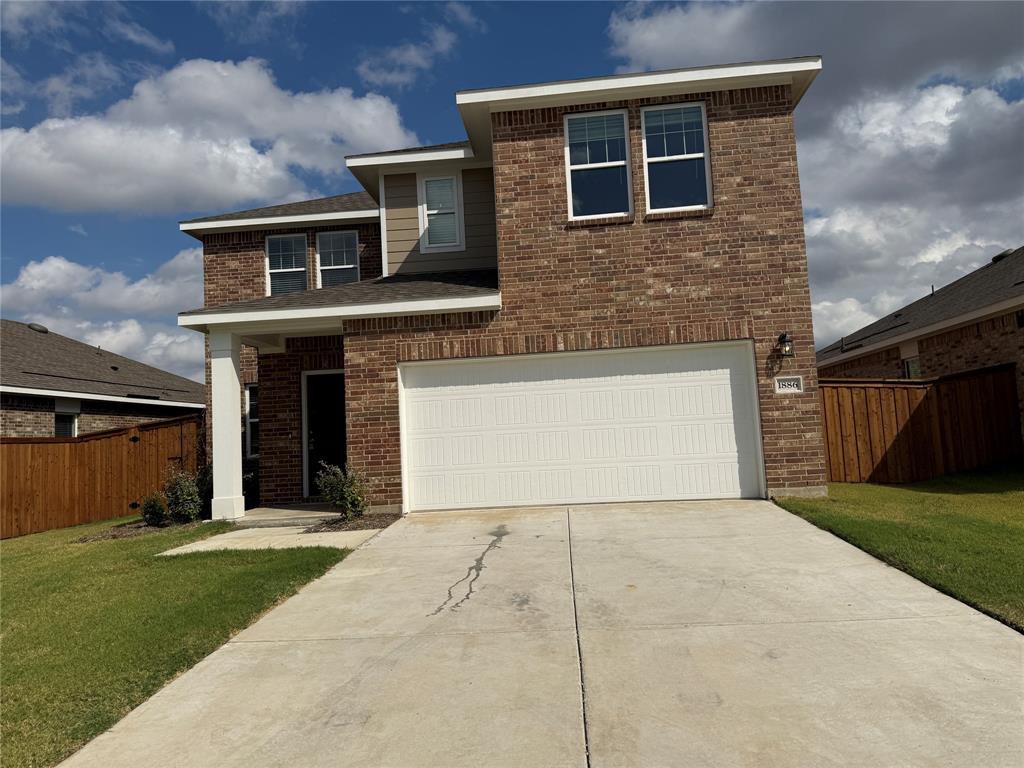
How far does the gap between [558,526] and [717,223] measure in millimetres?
5165

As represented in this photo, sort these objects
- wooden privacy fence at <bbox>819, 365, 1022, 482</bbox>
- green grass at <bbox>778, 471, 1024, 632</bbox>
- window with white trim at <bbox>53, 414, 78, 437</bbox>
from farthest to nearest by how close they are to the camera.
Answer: window with white trim at <bbox>53, 414, 78, 437</bbox>, wooden privacy fence at <bbox>819, 365, 1022, 482</bbox>, green grass at <bbox>778, 471, 1024, 632</bbox>

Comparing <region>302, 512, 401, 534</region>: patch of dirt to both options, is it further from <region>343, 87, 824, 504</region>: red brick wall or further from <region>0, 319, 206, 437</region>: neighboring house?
<region>0, 319, 206, 437</region>: neighboring house

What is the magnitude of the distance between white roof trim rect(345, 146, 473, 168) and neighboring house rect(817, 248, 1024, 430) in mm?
10116

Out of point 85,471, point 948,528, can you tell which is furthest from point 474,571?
point 85,471

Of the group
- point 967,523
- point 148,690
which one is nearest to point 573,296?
point 967,523

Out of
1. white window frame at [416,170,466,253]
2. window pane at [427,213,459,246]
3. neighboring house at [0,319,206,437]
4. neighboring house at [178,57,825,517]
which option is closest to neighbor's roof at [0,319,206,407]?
neighboring house at [0,319,206,437]

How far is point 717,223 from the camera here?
10.3m

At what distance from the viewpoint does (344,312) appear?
34.4 ft

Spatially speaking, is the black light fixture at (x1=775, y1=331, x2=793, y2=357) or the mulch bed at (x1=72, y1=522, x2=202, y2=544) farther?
the mulch bed at (x1=72, y1=522, x2=202, y2=544)

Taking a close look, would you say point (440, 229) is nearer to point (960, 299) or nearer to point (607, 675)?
point (607, 675)

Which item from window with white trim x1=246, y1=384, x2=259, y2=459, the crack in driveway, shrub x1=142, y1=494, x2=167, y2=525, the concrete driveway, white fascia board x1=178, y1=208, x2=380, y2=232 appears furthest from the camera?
window with white trim x1=246, y1=384, x2=259, y2=459

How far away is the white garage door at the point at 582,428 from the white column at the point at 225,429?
2.83 meters

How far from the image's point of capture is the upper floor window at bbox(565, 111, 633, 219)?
10.6m

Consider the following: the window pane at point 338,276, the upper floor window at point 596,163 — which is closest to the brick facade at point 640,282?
the upper floor window at point 596,163
